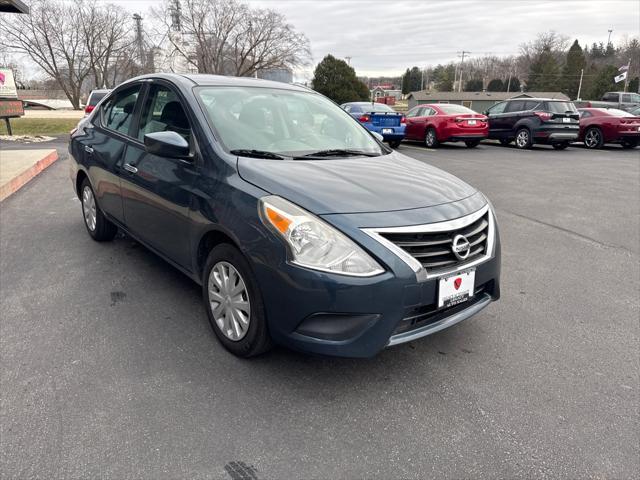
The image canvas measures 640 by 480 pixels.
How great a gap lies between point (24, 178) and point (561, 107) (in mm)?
14779

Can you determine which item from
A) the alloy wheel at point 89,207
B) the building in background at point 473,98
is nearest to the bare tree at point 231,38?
the building in background at point 473,98

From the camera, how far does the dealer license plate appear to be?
249cm

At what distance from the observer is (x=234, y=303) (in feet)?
9.14

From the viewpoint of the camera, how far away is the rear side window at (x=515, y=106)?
1593 centimetres

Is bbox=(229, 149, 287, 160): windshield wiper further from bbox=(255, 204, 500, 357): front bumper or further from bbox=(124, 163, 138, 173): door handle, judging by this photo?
bbox=(124, 163, 138, 173): door handle

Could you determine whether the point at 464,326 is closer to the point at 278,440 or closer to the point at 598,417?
the point at 598,417

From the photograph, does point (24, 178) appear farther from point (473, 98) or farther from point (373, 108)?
point (473, 98)

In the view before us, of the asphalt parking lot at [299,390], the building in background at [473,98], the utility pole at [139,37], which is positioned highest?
the utility pole at [139,37]

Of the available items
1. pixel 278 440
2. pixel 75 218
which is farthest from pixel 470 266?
pixel 75 218

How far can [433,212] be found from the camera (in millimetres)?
2598

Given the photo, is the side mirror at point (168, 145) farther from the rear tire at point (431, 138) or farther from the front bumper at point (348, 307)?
the rear tire at point (431, 138)

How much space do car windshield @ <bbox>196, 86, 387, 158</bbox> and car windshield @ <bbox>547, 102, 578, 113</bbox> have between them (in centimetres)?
1323

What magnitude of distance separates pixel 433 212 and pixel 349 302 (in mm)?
723

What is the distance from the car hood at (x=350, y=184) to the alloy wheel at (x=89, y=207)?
2.70 metres
